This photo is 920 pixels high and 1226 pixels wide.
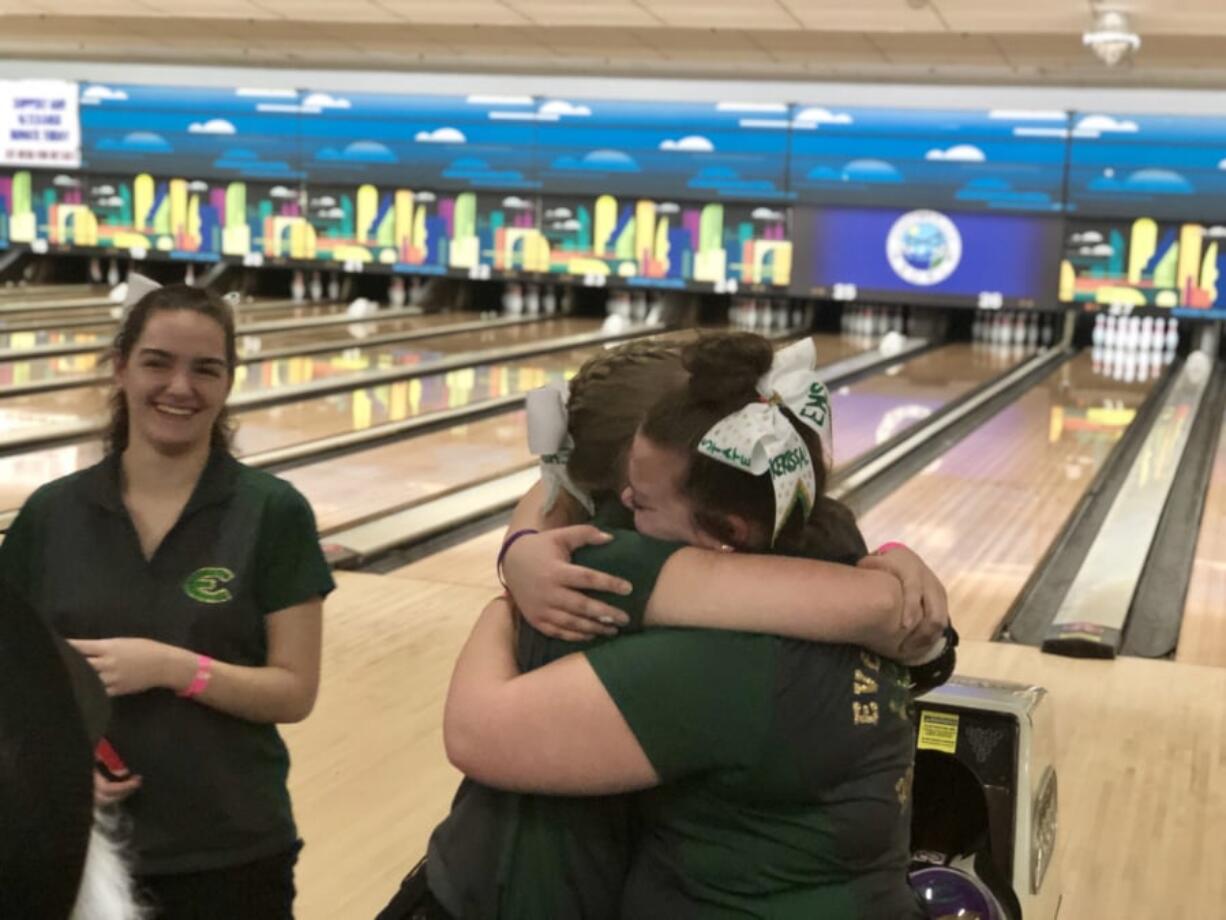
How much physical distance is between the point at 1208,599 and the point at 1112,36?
11.7 feet

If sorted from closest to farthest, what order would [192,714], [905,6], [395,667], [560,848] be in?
[560,848] < [192,714] < [395,667] < [905,6]

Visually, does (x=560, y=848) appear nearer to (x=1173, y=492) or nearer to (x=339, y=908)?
(x=339, y=908)

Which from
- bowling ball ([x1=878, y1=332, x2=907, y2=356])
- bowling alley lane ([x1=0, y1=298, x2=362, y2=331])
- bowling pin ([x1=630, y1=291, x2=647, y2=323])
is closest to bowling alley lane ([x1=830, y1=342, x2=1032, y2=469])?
bowling ball ([x1=878, y1=332, x2=907, y2=356])

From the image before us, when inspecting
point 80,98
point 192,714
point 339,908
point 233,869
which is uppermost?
point 80,98

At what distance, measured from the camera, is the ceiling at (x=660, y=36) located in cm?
714

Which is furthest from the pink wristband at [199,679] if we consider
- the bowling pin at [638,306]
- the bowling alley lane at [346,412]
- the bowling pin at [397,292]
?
the bowling pin at [397,292]

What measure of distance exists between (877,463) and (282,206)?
6.84m

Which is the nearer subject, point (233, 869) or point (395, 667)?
point (233, 869)

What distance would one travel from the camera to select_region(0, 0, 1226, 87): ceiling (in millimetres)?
7141

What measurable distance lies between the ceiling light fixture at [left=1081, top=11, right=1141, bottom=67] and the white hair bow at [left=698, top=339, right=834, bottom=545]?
607cm

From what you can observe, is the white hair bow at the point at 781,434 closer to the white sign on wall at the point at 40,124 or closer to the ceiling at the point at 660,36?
the ceiling at the point at 660,36

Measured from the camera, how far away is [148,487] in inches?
65.3

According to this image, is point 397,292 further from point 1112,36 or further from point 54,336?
point 1112,36

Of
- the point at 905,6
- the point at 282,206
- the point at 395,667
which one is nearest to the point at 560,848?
the point at 395,667
